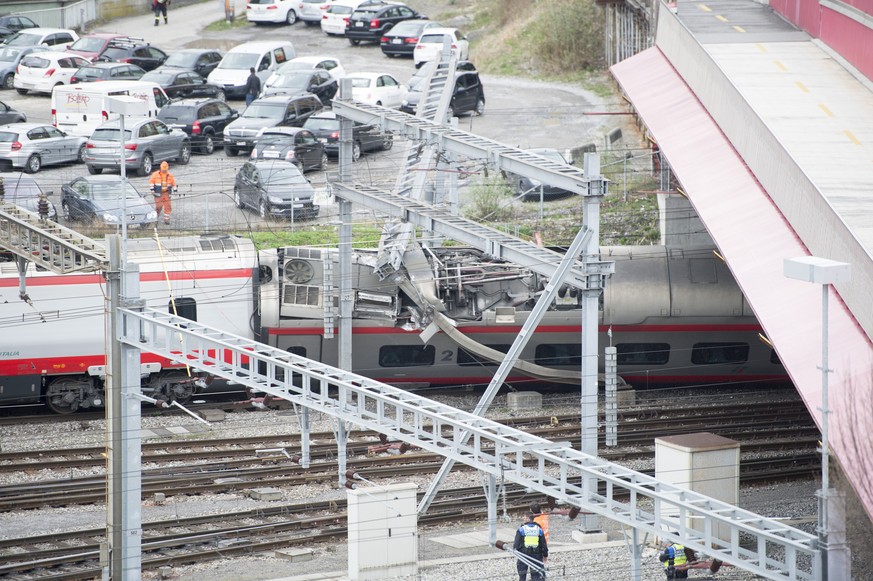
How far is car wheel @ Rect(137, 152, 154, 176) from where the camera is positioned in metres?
37.1

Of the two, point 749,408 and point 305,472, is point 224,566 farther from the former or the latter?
point 749,408

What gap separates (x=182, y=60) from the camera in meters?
48.2

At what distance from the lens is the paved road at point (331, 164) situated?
114 ft

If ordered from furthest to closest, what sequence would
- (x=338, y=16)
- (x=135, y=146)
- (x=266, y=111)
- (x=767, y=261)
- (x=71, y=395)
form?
(x=338, y=16) → (x=266, y=111) → (x=135, y=146) → (x=71, y=395) → (x=767, y=261)

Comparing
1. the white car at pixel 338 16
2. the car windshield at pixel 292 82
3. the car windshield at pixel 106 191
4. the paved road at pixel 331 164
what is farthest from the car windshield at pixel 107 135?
the white car at pixel 338 16

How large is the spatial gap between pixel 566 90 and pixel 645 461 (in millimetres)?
25662

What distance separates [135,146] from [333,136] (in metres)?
5.55

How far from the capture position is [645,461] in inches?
973

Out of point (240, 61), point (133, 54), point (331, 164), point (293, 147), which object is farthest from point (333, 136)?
point (133, 54)

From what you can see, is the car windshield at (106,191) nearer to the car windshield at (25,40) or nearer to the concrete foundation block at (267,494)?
the concrete foundation block at (267,494)

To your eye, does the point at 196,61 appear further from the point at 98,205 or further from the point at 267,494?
the point at 267,494

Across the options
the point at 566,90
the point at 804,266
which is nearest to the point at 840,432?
the point at 804,266

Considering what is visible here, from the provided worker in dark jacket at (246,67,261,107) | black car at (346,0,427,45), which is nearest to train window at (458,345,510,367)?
worker in dark jacket at (246,67,261,107)

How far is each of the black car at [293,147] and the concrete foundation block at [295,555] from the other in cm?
1818
